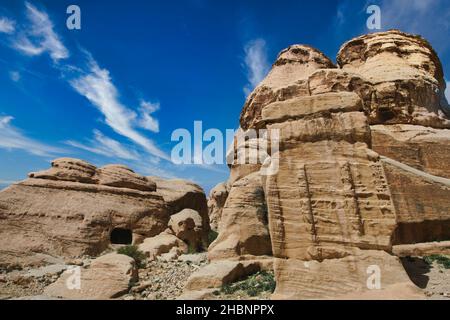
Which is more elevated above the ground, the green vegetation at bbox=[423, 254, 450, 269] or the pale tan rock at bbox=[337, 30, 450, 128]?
the pale tan rock at bbox=[337, 30, 450, 128]

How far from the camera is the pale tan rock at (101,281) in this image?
38.2 ft

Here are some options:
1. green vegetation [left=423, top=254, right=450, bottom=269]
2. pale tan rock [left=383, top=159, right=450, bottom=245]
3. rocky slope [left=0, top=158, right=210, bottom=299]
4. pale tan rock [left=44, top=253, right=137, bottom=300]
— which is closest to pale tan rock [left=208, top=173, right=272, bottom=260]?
pale tan rock [left=44, top=253, right=137, bottom=300]

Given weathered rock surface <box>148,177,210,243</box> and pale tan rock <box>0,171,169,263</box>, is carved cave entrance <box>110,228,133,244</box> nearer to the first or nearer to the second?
pale tan rock <box>0,171,169,263</box>

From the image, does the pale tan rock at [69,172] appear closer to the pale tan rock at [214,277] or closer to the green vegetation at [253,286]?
the pale tan rock at [214,277]

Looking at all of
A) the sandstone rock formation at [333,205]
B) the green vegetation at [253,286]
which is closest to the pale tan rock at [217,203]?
the sandstone rock formation at [333,205]

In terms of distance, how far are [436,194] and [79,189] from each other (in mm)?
18968

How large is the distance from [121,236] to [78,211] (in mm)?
3369

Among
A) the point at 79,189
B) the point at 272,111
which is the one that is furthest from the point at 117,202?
the point at 272,111

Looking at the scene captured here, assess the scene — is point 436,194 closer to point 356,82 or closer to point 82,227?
point 356,82

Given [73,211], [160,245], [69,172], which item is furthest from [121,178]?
[160,245]

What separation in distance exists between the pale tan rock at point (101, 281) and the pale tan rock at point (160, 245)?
15.7 ft

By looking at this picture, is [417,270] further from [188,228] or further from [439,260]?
[188,228]

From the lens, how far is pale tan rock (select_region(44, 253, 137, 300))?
1166 centimetres

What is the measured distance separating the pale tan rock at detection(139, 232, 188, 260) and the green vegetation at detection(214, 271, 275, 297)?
7964 mm
